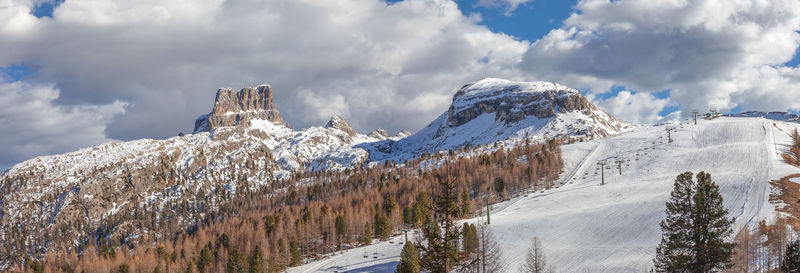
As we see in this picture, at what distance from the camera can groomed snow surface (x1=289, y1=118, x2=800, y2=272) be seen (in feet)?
259

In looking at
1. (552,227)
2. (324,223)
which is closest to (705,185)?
(552,227)

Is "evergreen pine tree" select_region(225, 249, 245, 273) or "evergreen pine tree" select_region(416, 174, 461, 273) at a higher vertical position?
"evergreen pine tree" select_region(416, 174, 461, 273)

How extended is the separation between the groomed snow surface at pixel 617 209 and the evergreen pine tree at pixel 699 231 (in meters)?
29.1

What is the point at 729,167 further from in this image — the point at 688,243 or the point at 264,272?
the point at 264,272

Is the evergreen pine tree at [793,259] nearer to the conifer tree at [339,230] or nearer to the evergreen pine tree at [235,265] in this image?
the conifer tree at [339,230]

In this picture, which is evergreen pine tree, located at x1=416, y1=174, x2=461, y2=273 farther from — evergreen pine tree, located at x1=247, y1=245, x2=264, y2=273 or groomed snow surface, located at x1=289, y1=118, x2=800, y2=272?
evergreen pine tree, located at x1=247, y1=245, x2=264, y2=273

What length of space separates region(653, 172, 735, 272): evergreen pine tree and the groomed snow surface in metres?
29.1

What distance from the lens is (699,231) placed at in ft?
121

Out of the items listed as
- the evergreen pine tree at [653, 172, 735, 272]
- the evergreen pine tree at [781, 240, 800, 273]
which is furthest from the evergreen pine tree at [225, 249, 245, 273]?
the evergreen pine tree at [781, 240, 800, 273]

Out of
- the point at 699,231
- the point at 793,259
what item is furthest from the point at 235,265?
the point at 793,259

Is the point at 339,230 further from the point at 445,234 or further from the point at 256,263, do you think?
the point at 445,234

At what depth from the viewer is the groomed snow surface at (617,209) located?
79.1 metres

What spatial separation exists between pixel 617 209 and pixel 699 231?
7000 cm

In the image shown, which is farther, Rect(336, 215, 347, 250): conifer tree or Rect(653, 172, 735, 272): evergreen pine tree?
Rect(336, 215, 347, 250): conifer tree
